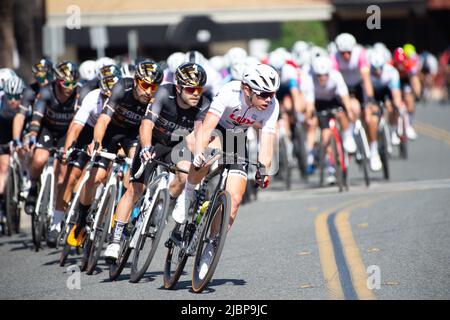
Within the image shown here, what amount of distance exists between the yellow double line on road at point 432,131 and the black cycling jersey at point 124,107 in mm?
15390

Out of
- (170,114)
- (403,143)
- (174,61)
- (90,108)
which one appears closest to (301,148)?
(174,61)

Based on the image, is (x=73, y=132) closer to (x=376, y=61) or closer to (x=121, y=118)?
(x=121, y=118)

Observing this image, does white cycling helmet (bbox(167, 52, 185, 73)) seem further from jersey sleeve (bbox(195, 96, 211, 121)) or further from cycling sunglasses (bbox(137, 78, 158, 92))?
jersey sleeve (bbox(195, 96, 211, 121))

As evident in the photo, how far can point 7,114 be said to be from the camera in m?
14.9

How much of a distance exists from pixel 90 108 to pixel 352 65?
712 cm

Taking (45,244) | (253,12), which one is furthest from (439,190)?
(253,12)

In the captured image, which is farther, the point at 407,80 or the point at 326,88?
the point at 407,80

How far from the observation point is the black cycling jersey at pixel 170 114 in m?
10.8

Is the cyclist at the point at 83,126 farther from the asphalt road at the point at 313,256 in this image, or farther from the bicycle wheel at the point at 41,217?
the asphalt road at the point at 313,256

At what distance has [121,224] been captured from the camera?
35.2 ft

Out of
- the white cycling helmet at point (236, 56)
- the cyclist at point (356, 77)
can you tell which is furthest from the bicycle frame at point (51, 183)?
the cyclist at point (356, 77)

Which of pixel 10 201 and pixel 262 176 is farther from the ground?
pixel 262 176

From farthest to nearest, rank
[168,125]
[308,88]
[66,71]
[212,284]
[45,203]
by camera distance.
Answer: [308,88] < [66,71] < [45,203] < [168,125] < [212,284]

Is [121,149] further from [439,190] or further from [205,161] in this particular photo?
[439,190]
